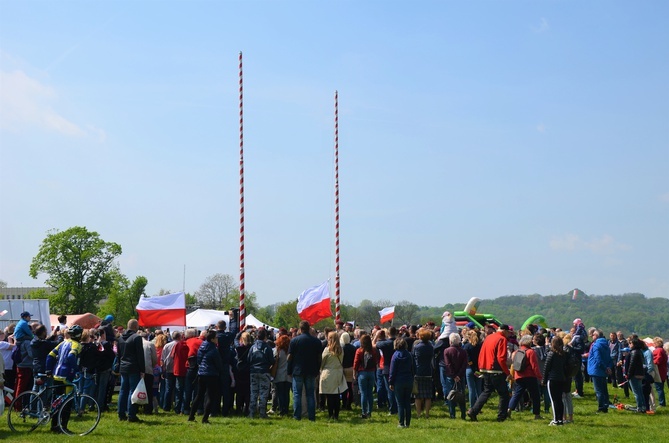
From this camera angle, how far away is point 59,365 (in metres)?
13.7

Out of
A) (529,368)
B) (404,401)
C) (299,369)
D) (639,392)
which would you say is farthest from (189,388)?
(639,392)

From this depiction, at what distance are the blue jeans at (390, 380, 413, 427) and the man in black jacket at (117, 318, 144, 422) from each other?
5.06 metres

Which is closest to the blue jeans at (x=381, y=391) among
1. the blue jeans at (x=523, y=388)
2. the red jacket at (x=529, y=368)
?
the blue jeans at (x=523, y=388)

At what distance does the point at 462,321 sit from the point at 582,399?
1511 cm

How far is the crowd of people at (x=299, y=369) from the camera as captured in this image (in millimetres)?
15133

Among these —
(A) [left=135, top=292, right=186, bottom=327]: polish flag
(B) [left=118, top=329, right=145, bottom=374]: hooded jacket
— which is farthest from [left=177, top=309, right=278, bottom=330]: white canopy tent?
(B) [left=118, top=329, right=145, bottom=374]: hooded jacket

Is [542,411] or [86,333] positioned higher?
[86,333]

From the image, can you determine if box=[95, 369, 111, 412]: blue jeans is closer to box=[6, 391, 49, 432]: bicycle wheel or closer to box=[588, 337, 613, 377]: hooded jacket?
box=[6, 391, 49, 432]: bicycle wheel

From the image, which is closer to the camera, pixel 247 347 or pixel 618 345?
pixel 247 347

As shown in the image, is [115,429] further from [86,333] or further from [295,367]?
[295,367]

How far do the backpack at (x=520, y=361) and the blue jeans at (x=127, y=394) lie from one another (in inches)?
298

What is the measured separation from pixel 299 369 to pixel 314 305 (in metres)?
8.80

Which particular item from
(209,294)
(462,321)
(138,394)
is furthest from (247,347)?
(209,294)

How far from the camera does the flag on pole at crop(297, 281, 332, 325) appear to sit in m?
24.5
